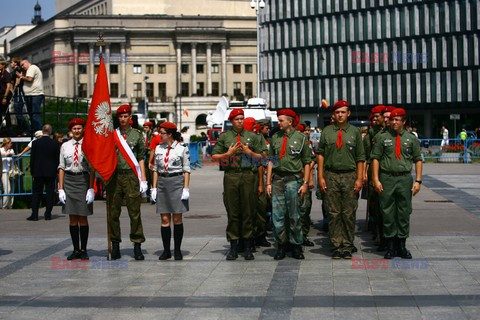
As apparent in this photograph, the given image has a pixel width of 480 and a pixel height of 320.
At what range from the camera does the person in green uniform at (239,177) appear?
1291 cm

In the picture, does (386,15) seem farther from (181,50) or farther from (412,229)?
(412,229)

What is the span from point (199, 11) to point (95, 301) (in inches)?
5204

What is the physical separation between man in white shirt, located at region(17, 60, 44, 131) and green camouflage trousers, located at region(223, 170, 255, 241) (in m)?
11.8

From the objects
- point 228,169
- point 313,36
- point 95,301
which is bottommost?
point 95,301

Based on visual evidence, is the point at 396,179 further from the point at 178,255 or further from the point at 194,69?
the point at 194,69

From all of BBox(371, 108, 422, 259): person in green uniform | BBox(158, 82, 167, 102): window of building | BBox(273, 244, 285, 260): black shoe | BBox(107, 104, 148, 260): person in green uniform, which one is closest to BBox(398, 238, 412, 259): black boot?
BBox(371, 108, 422, 259): person in green uniform

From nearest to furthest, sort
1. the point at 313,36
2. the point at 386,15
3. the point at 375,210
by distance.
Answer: the point at 375,210 < the point at 386,15 < the point at 313,36

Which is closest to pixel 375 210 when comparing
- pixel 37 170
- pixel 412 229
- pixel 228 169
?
pixel 412 229

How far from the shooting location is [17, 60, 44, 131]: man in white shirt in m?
23.7

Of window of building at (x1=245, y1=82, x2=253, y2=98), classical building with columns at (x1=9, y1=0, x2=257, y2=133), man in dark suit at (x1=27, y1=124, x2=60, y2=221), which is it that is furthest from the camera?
window of building at (x1=245, y1=82, x2=253, y2=98)

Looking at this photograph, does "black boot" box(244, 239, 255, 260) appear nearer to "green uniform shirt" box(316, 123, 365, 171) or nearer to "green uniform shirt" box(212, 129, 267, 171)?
"green uniform shirt" box(212, 129, 267, 171)

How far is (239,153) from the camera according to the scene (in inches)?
507

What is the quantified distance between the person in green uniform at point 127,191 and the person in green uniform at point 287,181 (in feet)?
5.56

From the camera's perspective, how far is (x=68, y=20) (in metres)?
135
